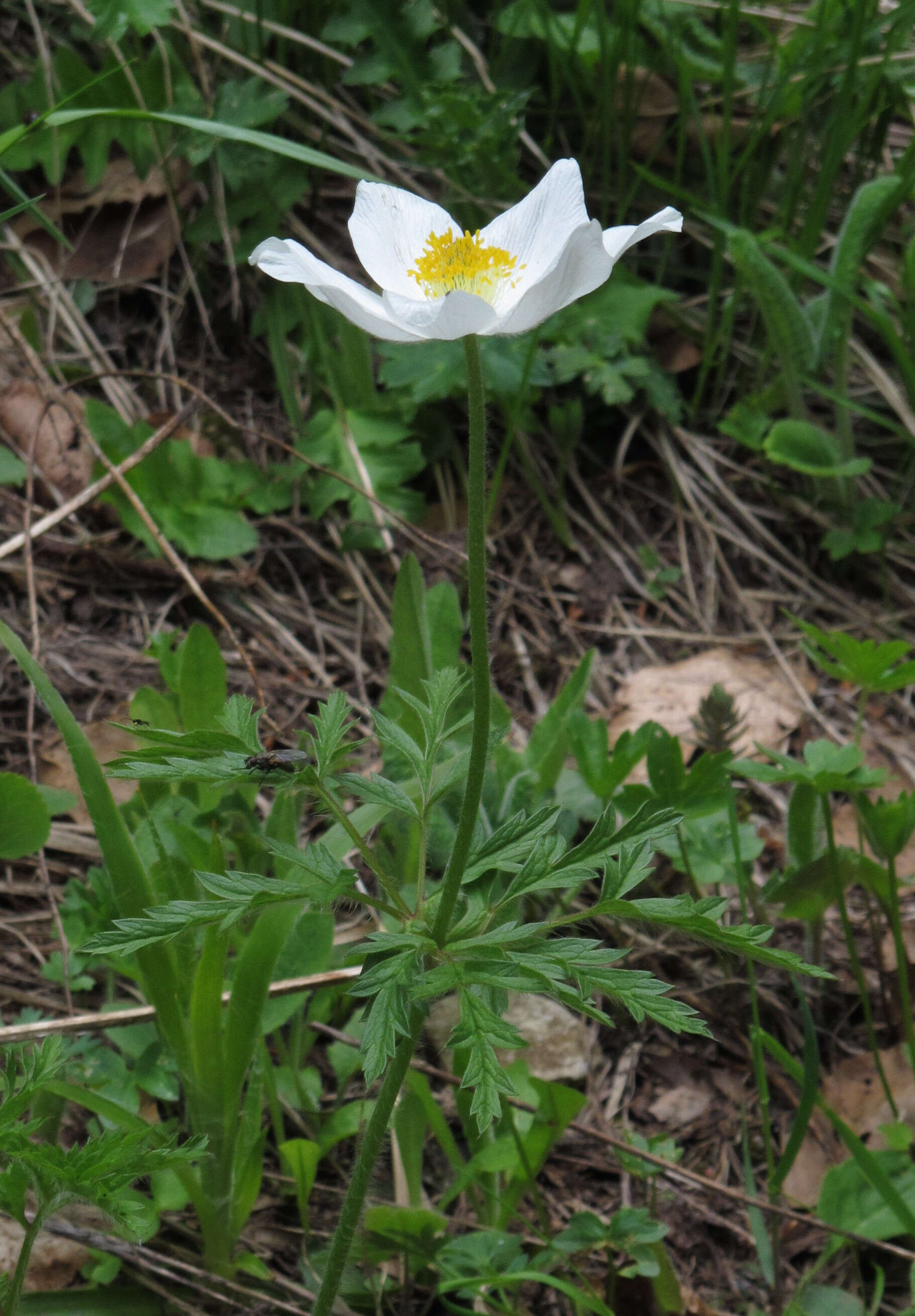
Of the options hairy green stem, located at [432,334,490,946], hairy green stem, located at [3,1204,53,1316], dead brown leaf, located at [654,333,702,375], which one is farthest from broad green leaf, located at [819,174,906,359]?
hairy green stem, located at [3,1204,53,1316]

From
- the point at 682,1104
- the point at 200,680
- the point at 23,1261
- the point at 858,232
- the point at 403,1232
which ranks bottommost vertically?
the point at 682,1104

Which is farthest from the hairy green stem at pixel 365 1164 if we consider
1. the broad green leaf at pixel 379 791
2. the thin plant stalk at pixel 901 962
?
the thin plant stalk at pixel 901 962

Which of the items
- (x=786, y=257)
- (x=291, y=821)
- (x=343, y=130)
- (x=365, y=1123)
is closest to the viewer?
(x=365, y=1123)

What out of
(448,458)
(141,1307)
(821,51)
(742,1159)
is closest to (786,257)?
(821,51)

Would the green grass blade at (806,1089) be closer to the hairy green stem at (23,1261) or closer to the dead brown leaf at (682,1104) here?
the dead brown leaf at (682,1104)

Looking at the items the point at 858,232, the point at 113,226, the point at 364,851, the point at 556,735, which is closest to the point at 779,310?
the point at 858,232

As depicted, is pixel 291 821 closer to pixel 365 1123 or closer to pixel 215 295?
pixel 365 1123

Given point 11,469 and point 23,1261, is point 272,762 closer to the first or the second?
point 23,1261
